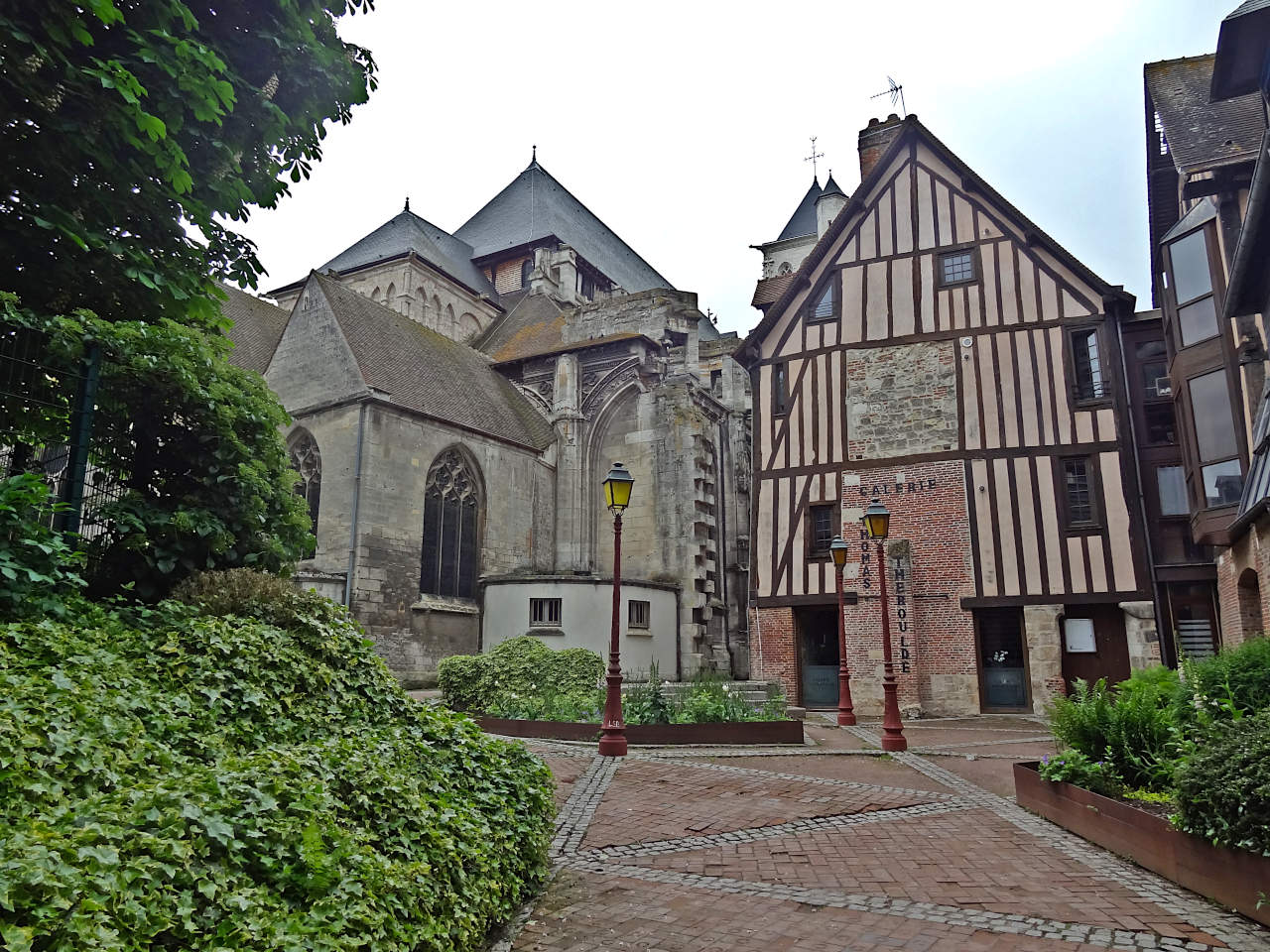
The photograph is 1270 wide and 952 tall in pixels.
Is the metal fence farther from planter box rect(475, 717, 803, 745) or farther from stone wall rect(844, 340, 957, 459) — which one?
stone wall rect(844, 340, 957, 459)

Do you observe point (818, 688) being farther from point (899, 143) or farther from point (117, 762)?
point (117, 762)

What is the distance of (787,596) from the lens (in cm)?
1673

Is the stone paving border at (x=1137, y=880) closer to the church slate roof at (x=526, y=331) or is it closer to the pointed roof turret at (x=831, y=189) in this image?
the church slate roof at (x=526, y=331)

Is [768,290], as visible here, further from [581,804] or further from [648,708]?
[581,804]

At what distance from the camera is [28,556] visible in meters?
4.70

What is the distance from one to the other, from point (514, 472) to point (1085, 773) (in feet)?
57.6

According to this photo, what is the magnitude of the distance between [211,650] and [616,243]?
39.2 m

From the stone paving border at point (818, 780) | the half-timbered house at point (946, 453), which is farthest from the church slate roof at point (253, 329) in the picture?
the stone paving border at point (818, 780)

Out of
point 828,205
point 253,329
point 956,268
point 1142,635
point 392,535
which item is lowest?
point 1142,635

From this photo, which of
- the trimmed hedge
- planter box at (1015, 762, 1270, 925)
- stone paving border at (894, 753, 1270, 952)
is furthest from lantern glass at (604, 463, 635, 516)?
planter box at (1015, 762, 1270, 925)

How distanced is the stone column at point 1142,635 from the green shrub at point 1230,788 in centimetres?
1166

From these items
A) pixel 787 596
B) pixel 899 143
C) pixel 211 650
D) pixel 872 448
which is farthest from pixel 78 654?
pixel 899 143

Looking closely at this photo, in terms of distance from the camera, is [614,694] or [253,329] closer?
[614,694]

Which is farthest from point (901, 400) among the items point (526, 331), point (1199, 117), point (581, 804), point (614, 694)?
point (526, 331)
